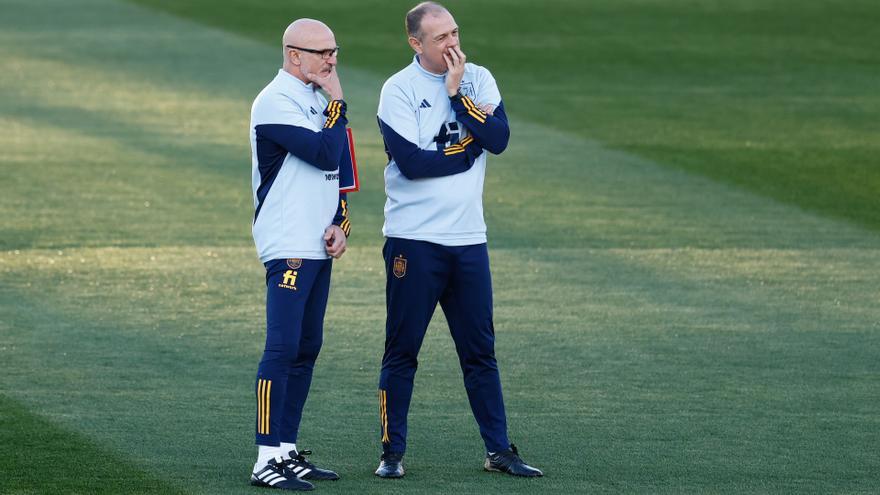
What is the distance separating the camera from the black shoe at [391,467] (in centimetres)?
626

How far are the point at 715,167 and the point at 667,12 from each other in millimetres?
15220

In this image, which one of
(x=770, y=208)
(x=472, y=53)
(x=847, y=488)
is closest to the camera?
(x=847, y=488)

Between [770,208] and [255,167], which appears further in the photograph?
[770,208]

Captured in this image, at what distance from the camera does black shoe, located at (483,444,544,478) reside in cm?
629

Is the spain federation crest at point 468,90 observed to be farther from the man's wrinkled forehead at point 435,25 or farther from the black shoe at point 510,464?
the black shoe at point 510,464

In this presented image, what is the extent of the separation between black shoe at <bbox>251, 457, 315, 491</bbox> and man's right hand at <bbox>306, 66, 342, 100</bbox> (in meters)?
1.48

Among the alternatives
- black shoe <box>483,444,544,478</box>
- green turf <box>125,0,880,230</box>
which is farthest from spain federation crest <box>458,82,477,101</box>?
green turf <box>125,0,880,230</box>

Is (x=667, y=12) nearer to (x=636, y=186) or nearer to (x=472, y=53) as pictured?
(x=472, y=53)

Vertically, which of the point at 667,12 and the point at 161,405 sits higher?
the point at 667,12

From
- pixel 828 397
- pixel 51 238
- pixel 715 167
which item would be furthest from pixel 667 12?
pixel 828 397

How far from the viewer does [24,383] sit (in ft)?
25.8

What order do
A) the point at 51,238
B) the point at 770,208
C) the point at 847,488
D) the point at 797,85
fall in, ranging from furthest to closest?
the point at 797,85
the point at 770,208
the point at 51,238
the point at 847,488

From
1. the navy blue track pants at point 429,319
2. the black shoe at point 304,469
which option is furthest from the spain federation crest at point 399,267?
the black shoe at point 304,469

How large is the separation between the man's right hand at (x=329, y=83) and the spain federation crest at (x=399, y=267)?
71 centimetres
